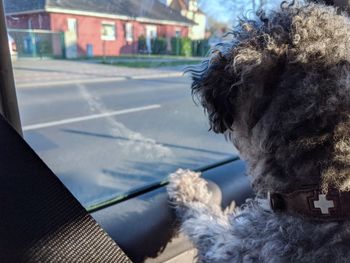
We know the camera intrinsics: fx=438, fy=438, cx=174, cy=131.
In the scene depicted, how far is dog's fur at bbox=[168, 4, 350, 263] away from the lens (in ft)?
4.71

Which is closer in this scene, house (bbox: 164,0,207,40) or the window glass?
the window glass

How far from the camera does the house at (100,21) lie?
6.79 feet

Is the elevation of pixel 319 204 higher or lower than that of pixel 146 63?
lower

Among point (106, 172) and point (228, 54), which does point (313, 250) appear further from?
point (106, 172)

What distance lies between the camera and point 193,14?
270 cm

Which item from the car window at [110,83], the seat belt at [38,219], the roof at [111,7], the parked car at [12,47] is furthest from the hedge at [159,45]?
the seat belt at [38,219]

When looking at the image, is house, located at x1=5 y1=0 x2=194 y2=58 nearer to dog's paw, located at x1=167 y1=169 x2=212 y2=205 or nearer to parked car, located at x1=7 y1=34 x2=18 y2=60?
parked car, located at x1=7 y1=34 x2=18 y2=60

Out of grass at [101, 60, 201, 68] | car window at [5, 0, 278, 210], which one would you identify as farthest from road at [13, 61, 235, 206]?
grass at [101, 60, 201, 68]

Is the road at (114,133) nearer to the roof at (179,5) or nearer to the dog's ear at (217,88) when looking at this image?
the roof at (179,5)

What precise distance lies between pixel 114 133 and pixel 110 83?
0.32 metres

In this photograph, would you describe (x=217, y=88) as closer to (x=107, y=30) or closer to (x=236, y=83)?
(x=236, y=83)

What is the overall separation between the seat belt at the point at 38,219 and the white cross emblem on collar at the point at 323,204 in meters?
0.72

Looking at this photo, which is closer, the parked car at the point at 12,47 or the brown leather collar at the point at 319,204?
the brown leather collar at the point at 319,204

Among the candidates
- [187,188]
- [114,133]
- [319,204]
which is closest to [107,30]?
[114,133]
